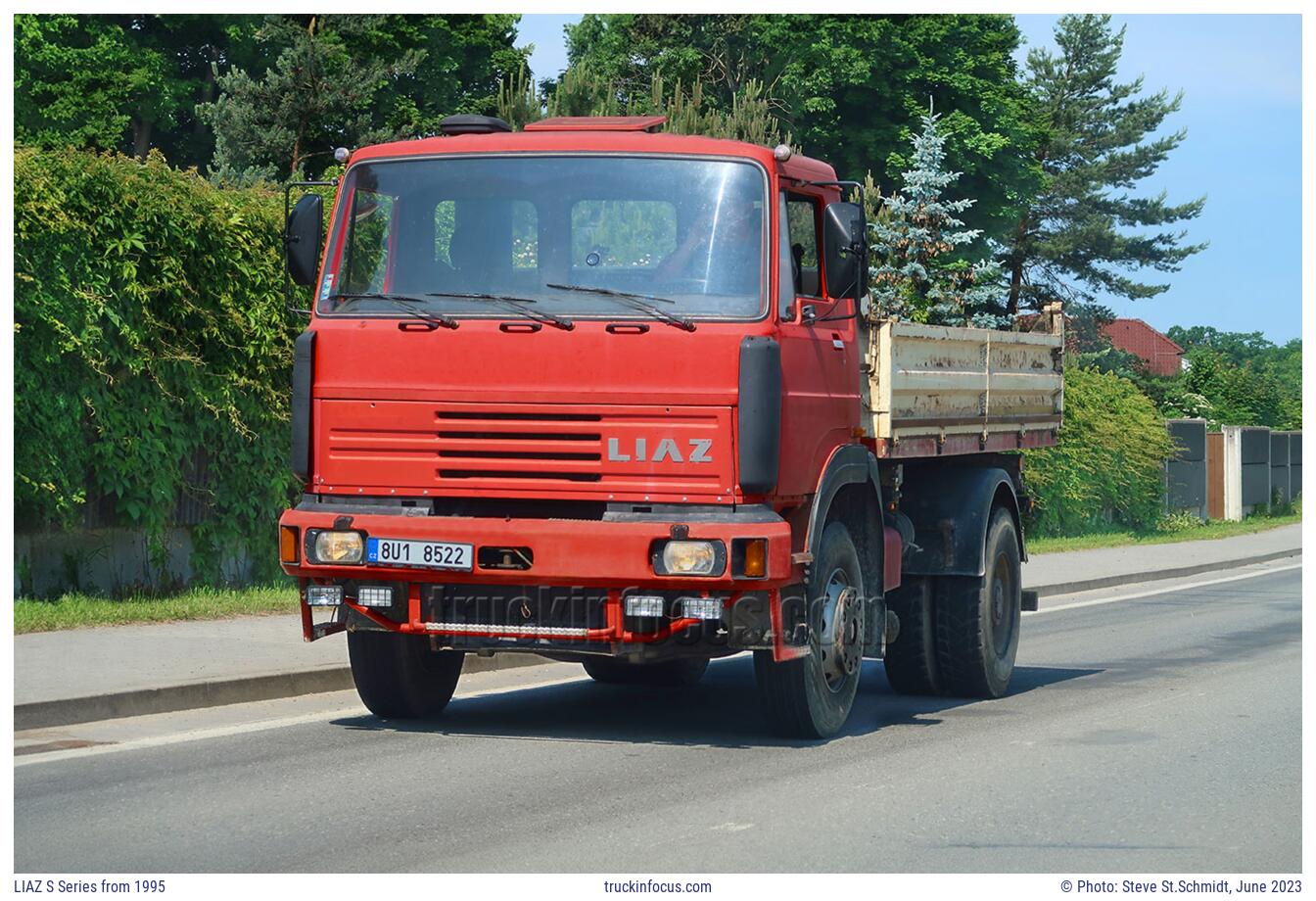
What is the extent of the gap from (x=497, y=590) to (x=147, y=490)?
645cm

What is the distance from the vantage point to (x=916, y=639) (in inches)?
479

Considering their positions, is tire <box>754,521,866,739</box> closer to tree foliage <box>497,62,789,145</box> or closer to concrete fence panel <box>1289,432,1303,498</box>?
tree foliage <box>497,62,789,145</box>

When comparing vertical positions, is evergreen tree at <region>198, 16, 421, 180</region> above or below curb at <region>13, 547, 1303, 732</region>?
above

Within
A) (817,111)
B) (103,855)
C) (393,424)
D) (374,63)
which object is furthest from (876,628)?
(817,111)

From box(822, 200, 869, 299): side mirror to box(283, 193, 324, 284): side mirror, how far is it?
2.55 meters

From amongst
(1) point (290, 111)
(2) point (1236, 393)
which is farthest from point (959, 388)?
(2) point (1236, 393)

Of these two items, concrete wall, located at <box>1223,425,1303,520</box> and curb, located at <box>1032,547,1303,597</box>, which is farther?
concrete wall, located at <box>1223,425,1303,520</box>

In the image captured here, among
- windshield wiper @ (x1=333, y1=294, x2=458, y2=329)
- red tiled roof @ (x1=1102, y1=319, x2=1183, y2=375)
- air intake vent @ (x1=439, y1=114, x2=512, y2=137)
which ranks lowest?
windshield wiper @ (x1=333, y1=294, x2=458, y2=329)

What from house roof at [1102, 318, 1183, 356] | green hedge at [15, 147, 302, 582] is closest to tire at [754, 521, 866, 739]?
green hedge at [15, 147, 302, 582]

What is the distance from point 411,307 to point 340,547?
1.22 metres

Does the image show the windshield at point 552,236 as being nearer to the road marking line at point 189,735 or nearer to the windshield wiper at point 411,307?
the windshield wiper at point 411,307

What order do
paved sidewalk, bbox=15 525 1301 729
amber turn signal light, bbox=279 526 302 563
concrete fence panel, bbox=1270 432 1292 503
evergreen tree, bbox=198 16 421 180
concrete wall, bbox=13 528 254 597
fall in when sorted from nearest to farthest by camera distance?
amber turn signal light, bbox=279 526 302 563 → paved sidewalk, bbox=15 525 1301 729 → concrete wall, bbox=13 528 254 597 → evergreen tree, bbox=198 16 421 180 → concrete fence panel, bbox=1270 432 1292 503

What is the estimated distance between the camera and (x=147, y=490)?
1501cm

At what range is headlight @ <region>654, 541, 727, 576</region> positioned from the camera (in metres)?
8.97
